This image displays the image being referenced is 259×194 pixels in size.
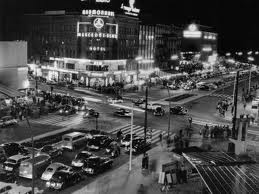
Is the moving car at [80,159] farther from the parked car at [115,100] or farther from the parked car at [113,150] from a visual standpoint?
the parked car at [115,100]

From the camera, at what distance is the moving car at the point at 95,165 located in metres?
30.5

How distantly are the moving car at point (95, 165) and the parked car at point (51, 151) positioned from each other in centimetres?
452

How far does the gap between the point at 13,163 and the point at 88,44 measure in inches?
2101

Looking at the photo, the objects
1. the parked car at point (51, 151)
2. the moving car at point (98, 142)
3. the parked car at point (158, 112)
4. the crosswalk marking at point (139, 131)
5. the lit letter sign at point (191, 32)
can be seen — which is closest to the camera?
the parked car at point (51, 151)

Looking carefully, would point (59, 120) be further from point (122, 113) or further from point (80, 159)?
point (80, 159)

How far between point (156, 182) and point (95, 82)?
Answer: 53564 millimetres

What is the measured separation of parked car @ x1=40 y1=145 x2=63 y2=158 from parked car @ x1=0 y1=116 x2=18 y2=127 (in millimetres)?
11645

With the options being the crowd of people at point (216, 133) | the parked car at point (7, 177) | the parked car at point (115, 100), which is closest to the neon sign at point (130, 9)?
the parked car at point (115, 100)

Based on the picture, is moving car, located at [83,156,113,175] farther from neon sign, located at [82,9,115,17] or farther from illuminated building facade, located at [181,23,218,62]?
illuminated building facade, located at [181,23,218,62]

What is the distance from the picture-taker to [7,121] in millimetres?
44969

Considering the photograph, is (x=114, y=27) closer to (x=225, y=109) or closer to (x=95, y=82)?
(x=95, y=82)

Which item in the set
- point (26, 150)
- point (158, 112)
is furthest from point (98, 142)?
point (158, 112)

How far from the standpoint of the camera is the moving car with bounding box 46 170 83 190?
2706 cm

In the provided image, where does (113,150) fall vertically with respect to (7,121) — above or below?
below
